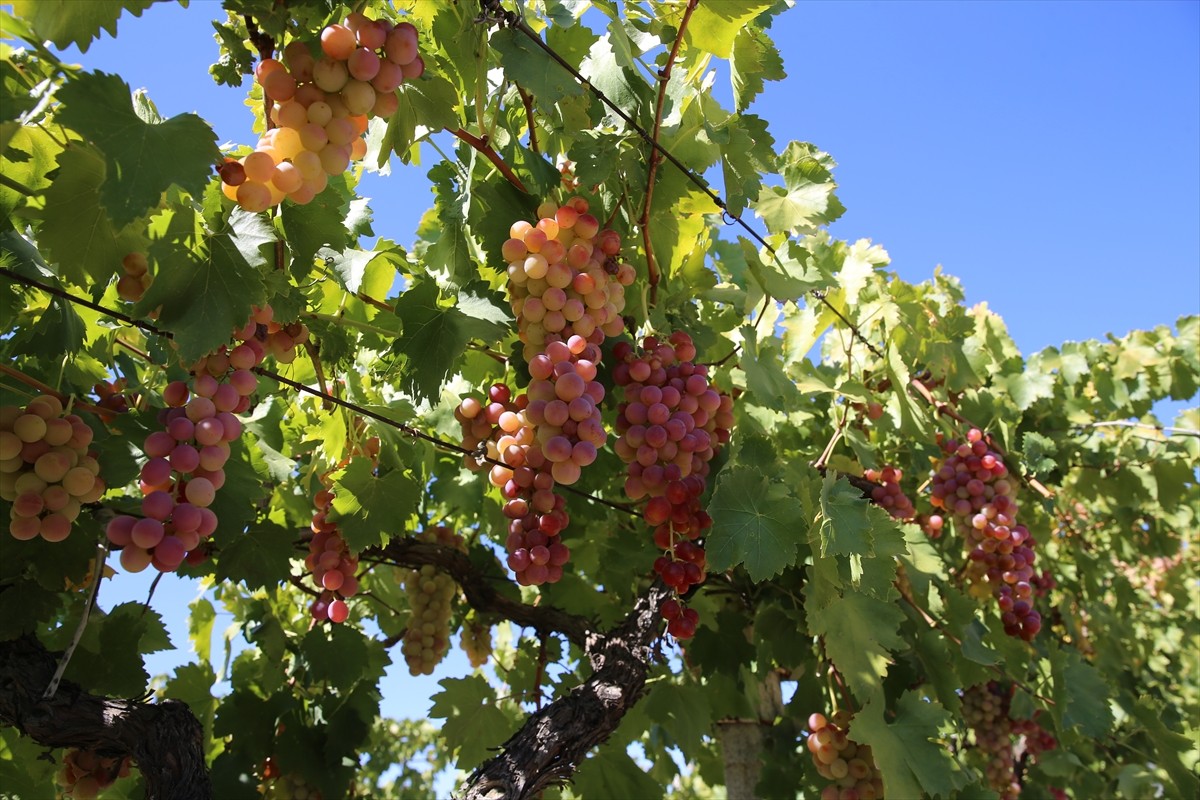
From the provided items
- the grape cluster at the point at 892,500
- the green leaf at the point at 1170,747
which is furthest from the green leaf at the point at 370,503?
the green leaf at the point at 1170,747

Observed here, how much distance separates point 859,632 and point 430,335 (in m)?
1.44

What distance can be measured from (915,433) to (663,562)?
1.49 m

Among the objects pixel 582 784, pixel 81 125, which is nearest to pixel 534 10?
pixel 81 125

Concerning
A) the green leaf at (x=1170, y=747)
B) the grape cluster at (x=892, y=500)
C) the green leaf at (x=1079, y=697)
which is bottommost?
the green leaf at (x=1170, y=747)

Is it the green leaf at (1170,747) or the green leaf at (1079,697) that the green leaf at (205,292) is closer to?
the green leaf at (1079,697)

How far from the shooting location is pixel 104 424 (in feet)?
6.27

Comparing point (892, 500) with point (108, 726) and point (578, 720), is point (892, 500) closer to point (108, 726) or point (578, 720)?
point (578, 720)

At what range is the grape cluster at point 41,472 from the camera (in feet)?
4.75

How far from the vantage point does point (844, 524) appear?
7.05 ft

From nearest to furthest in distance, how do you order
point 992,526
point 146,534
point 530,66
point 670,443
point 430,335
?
point 146,534 < point 530,66 < point 430,335 < point 670,443 < point 992,526

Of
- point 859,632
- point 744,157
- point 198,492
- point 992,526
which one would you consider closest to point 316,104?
point 198,492

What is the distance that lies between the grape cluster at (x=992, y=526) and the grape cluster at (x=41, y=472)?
9.60 feet

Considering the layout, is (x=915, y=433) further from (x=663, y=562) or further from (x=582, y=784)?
(x=582, y=784)

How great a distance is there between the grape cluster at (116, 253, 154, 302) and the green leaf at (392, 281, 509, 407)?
1.83 feet
